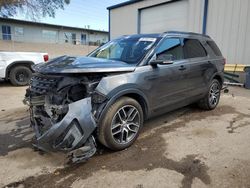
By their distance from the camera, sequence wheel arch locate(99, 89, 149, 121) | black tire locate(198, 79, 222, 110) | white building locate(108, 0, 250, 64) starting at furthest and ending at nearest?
1. white building locate(108, 0, 250, 64)
2. black tire locate(198, 79, 222, 110)
3. wheel arch locate(99, 89, 149, 121)

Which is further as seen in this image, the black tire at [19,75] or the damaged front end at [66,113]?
the black tire at [19,75]

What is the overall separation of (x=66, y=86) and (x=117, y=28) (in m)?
13.2

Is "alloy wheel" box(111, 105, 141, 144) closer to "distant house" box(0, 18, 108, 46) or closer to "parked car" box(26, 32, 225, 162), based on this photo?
"parked car" box(26, 32, 225, 162)

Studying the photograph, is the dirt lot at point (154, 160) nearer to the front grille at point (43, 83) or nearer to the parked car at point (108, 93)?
the parked car at point (108, 93)

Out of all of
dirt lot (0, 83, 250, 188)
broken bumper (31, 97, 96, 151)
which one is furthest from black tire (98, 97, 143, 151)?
broken bumper (31, 97, 96, 151)

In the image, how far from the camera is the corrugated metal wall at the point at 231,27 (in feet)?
31.6

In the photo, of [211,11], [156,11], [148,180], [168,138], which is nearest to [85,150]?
[148,180]

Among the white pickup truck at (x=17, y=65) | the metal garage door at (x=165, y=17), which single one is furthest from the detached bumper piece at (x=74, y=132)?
the metal garage door at (x=165, y=17)

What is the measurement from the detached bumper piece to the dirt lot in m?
0.29

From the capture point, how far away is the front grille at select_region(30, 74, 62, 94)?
315cm

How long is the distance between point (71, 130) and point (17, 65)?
23.1 ft

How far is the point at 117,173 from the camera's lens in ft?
9.66

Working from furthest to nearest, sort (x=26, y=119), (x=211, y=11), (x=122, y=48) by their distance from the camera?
(x=211, y=11) < (x=26, y=119) < (x=122, y=48)

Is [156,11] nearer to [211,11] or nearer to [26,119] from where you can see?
[211,11]
